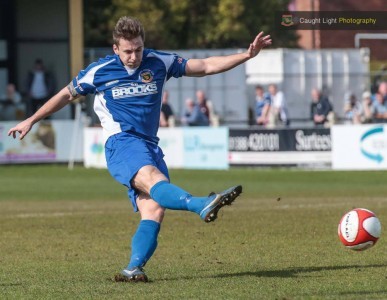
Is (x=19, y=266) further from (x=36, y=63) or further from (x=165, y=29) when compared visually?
(x=165, y=29)

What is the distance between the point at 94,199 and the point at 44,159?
9.85m

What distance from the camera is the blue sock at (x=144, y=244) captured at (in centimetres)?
928

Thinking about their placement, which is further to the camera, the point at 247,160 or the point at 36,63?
the point at 36,63

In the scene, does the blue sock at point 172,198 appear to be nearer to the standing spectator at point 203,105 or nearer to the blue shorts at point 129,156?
the blue shorts at point 129,156

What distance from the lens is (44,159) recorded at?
100 ft

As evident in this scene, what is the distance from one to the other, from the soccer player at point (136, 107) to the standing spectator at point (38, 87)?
80.5ft

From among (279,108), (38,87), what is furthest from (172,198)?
(38,87)

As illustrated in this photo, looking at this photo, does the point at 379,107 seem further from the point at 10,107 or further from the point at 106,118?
the point at 106,118

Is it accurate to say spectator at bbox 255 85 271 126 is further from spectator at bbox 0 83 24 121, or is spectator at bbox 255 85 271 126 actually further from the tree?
the tree

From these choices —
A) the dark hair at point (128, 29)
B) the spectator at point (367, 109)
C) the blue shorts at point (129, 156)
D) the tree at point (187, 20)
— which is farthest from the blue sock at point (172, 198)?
the tree at point (187, 20)

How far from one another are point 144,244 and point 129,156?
716mm

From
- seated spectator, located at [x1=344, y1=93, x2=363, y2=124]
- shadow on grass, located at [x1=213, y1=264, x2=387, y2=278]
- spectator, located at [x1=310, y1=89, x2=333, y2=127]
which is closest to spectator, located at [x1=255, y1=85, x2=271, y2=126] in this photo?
spectator, located at [x1=310, y1=89, x2=333, y2=127]

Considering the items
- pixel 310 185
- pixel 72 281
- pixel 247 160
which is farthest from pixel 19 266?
pixel 247 160

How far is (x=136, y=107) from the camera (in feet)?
31.2
